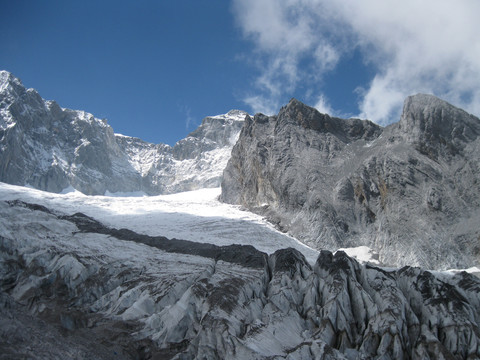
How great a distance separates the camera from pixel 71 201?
70.4m

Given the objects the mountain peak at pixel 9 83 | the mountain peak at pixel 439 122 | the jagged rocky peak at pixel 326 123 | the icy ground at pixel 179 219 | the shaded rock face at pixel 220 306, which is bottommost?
the shaded rock face at pixel 220 306

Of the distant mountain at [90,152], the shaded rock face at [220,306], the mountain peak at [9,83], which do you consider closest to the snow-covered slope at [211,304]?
the shaded rock face at [220,306]

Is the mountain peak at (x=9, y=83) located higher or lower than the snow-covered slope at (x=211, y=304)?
higher

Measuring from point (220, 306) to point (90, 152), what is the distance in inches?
4749

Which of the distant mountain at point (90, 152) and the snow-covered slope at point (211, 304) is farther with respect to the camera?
the distant mountain at point (90, 152)

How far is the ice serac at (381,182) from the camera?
1801 inches

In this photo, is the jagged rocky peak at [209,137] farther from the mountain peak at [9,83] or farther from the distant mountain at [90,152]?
the mountain peak at [9,83]

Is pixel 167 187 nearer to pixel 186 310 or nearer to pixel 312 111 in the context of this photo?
pixel 312 111

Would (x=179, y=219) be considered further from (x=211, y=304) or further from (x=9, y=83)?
(x=9, y=83)

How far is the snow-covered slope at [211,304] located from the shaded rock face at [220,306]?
84 mm

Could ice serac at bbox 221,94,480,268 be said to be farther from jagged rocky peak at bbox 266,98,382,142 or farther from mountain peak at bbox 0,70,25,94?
mountain peak at bbox 0,70,25,94

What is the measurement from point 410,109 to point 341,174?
13.9 m

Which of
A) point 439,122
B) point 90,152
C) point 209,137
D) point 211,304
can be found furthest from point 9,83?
point 211,304

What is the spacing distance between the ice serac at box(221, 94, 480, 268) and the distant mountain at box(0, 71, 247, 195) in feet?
210
